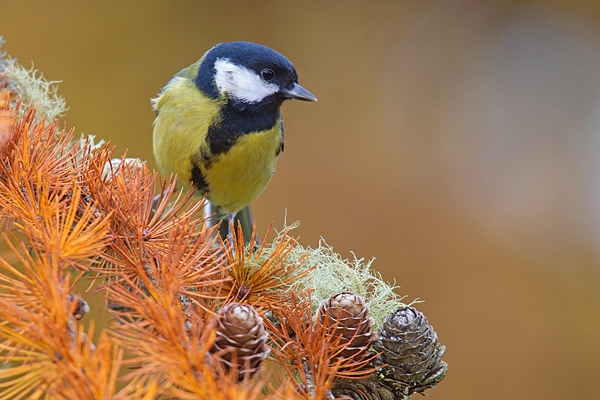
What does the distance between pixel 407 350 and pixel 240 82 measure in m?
0.85

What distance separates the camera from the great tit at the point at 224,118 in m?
1.27

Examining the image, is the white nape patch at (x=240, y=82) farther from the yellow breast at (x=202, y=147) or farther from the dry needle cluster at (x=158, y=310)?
the dry needle cluster at (x=158, y=310)

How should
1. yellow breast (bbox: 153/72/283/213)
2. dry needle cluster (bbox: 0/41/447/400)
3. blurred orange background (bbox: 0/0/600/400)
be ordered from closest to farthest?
dry needle cluster (bbox: 0/41/447/400) → yellow breast (bbox: 153/72/283/213) → blurred orange background (bbox: 0/0/600/400)

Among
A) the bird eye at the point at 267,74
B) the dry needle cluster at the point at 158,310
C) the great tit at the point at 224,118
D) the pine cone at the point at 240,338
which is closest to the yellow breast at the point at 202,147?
the great tit at the point at 224,118

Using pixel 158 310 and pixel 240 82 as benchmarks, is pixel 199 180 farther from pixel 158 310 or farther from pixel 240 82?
pixel 158 310

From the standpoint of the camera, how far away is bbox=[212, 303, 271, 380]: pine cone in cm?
49

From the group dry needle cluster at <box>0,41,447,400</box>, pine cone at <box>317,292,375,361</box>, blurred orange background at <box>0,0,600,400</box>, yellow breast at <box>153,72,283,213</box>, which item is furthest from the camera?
blurred orange background at <box>0,0,600,400</box>

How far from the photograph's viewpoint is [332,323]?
0.59m

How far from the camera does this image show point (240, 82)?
131 centimetres

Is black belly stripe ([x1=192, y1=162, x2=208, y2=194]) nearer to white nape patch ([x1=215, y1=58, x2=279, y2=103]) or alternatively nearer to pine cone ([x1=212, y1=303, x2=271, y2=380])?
white nape patch ([x1=215, y1=58, x2=279, y2=103])

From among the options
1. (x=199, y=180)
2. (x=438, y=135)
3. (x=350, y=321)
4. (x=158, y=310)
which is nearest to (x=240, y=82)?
(x=199, y=180)

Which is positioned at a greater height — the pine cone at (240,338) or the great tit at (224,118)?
the great tit at (224,118)

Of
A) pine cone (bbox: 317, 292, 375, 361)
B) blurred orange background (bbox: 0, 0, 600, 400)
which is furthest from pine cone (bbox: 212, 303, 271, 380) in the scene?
blurred orange background (bbox: 0, 0, 600, 400)

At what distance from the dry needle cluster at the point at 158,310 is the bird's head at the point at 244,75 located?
1.92 ft
